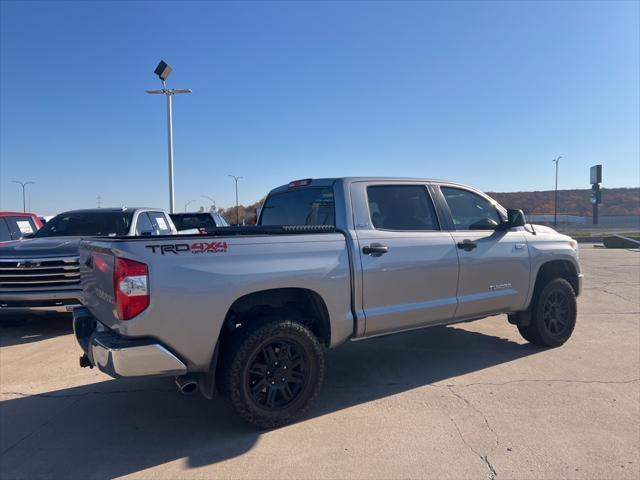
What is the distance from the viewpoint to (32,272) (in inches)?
246

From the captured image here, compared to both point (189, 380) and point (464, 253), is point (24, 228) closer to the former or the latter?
point (189, 380)

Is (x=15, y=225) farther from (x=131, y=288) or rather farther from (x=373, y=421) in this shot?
(x=373, y=421)

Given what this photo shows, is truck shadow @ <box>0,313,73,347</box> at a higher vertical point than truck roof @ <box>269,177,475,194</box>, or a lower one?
lower

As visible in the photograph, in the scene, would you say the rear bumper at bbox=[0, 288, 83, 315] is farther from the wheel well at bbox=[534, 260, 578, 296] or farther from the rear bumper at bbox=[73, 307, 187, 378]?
the wheel well at bbox=[534, 260, 578, 296]

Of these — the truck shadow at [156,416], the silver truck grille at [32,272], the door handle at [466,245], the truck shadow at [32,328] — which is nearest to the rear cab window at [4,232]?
the truck shadow at [32,328]

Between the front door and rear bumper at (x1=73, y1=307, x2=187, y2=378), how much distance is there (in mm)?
2855

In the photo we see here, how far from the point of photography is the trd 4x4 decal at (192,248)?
308 centimetres

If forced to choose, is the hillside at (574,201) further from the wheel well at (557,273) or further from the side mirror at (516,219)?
the side mirror at (516,219)

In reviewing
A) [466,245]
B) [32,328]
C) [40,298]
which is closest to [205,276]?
[466,245]

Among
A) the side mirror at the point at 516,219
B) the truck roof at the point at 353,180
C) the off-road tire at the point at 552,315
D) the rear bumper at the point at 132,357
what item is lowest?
the off-road tire at the point at 552,315

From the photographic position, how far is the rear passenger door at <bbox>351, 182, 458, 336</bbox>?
13.1 feet

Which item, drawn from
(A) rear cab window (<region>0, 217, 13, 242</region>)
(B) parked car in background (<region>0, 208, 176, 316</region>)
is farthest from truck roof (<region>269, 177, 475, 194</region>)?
(A) rear cab window (<region>0, 217, 13, 242</region>)

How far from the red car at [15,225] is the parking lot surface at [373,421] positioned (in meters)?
4.24

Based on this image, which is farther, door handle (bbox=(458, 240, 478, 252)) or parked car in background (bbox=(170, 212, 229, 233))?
parked car in background (bbox=(170, 212, 229, 233))
